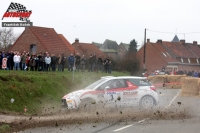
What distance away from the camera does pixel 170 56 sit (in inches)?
3674

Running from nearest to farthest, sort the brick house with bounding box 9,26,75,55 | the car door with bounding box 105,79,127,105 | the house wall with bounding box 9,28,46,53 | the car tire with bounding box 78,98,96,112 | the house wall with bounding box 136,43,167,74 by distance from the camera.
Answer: the car tire with bounding box 78,98,96,112, the car door with bounding box 105,79,127,105, the brick house with bounding box 9,26,75,55, the house wall with bounding box 9,28,46,53, the house wall with bounding box 136,43,167,74

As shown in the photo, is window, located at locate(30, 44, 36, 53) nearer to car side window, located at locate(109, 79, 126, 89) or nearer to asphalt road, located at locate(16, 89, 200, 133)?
car side window, located at locate(109, 79, 126, 89)

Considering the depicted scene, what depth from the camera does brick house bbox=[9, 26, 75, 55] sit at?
55.2 meters

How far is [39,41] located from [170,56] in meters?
45.1

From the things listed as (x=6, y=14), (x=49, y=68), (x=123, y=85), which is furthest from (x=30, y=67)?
(x=123, y=85)

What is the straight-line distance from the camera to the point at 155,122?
1488cm

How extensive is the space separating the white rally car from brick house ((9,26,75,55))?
116 feet

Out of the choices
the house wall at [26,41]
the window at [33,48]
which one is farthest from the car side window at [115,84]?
the window at [33,48]

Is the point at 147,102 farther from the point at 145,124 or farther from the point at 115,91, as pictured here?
the point at 145,124

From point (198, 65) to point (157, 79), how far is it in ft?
173

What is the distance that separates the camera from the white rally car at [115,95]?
18.2 metres

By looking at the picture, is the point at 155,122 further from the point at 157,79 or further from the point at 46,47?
the point at 46,47

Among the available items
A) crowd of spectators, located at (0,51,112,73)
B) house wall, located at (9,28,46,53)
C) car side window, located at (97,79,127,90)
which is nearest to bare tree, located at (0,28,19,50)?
house wall, located at (9,28,46,53)
